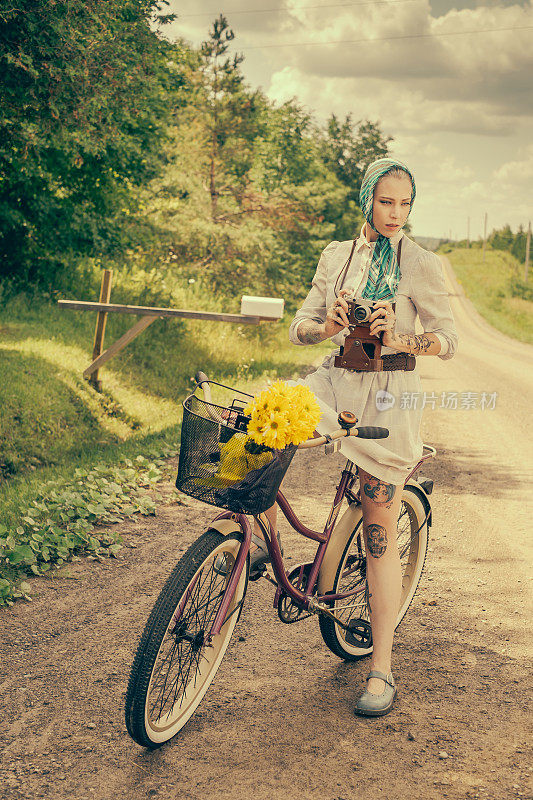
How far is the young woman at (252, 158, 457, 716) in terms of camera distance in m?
2.92

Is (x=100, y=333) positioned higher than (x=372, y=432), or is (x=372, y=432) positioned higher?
(x=100, y=333)

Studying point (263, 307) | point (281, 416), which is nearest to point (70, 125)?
point (263, 307)

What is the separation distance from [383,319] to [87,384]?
28.8ft

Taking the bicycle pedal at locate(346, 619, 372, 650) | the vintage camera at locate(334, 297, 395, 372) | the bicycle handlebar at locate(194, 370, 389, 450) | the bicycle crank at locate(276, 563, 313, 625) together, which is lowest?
the bicycle pedal at locate(346, 619, 372, 650)

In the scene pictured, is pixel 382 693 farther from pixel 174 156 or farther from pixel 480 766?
pixel 174 156

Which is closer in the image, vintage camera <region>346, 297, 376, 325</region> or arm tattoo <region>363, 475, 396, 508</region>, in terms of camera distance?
vintage camera <region>346, 297, 376, 325</region>

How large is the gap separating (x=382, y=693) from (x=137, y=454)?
506cm

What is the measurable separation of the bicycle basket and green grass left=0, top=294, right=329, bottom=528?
344 centimetres

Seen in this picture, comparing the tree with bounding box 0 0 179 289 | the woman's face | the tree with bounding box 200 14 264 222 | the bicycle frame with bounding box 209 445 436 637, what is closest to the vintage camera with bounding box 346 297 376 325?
the woman's face

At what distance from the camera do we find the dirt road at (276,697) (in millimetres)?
2818

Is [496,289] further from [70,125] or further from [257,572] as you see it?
[257,572]

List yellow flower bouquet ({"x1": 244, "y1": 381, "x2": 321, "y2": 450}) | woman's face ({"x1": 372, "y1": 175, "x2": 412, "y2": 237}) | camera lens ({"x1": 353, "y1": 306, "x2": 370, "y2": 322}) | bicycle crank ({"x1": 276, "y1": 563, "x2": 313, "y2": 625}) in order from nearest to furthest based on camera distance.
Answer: yellow flower bouquet ({"x1": 244, "y1": 381, "x2": 321, "y2": 450}) < camera lens ({"x1": 353, "y1": 306, "x2": 370, "y2": 322}) < woman's face ({"x1": 372, "y1": 175, "x2": 412, "y2": 237}) < bicycle crank ({"x1": 276, "y1": 563, "x2": 313, "y2": 625})

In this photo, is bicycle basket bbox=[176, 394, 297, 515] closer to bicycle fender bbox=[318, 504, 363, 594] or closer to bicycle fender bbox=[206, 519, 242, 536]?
bicycle fender bbox=[206, 519, 242, 536]

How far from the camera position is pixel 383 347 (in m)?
3.01
